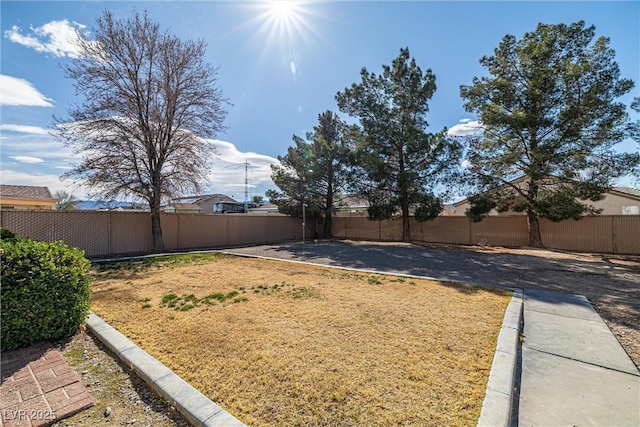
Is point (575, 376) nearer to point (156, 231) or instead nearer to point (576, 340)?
point (576, 340)

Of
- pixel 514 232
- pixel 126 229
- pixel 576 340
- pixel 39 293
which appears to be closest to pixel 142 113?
Answer: pixel 126 229

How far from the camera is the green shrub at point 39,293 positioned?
2.67m

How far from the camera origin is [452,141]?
42.6 feet

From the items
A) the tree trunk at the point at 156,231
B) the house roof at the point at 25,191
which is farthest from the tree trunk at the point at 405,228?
the house roof at the point at 25,191

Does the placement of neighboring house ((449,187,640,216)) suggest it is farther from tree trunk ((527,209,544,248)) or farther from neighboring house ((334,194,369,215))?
neighboring house ((334,194,369,215))

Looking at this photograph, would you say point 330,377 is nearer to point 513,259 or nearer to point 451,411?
point 451,411

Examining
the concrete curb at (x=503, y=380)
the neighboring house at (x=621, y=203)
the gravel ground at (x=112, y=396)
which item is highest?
the neighboring house at (x=621, y=203)

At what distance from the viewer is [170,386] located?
6.91ft

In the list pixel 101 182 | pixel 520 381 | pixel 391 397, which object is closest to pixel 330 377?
pixel 391 397

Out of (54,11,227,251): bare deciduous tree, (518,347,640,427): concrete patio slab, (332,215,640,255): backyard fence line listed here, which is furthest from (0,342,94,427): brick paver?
(332,215,640,255): backyard fence line

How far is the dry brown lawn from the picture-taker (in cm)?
195

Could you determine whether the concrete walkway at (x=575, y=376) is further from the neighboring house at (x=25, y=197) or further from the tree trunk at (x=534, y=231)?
the neighboring house at (x=25, y=197)

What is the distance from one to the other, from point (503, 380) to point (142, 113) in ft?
41.4

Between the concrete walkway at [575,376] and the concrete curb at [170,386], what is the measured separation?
208cm
